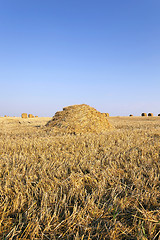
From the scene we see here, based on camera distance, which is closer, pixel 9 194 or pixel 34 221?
pixel 34 221

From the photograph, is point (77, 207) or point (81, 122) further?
point (81, 122)

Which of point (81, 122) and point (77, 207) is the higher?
point (81, 122)

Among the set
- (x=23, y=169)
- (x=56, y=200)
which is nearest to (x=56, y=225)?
(x=56, y=200)

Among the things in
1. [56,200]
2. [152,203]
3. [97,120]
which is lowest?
[152,203]

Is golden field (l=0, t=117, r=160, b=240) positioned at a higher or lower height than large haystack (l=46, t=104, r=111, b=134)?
→ lower

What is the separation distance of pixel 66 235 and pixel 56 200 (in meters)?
0.31

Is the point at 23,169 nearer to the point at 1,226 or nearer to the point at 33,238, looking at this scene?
the point at 1,226

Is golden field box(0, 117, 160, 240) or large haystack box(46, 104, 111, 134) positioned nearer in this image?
golden field box(0, 117, 160, 240)

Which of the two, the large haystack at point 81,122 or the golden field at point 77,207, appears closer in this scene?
the golden field at point 77,207

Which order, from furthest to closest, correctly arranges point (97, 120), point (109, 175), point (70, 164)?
point (97, 120), point (70, 164), point (109, 175)

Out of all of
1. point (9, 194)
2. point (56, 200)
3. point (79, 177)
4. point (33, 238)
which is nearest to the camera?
point (33, 238)

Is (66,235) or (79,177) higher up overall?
(79,177)

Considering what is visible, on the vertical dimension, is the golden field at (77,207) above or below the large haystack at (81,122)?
below

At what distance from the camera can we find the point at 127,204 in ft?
4.27
